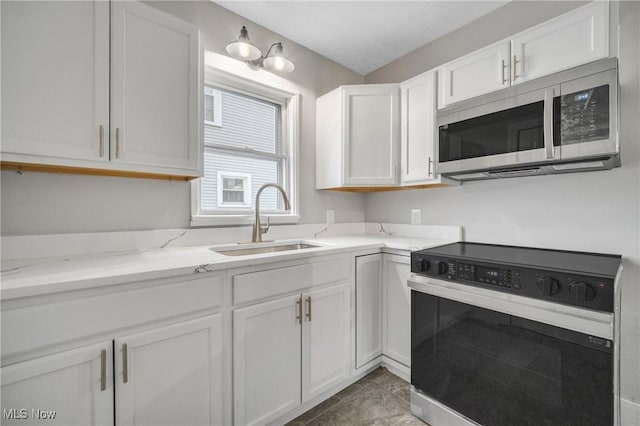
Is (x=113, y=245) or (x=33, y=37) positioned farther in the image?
(x=113, y=245)

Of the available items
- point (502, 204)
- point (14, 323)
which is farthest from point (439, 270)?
point (14, 323)

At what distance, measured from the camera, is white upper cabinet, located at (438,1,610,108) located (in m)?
1.37

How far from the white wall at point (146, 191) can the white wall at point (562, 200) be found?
0.96m

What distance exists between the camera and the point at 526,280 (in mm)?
1236

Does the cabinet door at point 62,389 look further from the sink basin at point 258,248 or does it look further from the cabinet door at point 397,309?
the cabinet door at point 397,309

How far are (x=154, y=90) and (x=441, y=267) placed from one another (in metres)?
1.76

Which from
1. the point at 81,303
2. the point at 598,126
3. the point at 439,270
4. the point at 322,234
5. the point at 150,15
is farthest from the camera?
the point at 322,234

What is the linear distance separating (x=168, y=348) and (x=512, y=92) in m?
2.10

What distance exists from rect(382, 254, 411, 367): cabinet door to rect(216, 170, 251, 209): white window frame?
3.77 ft

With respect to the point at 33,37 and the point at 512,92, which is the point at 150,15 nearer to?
the point at 33,37

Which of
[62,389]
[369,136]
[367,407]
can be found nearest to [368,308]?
[367,407]

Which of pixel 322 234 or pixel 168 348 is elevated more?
pixel 322 234

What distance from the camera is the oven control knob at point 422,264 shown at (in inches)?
61.7

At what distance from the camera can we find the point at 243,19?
6.84 ft
